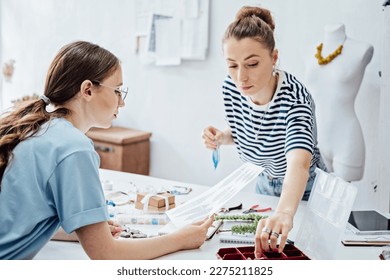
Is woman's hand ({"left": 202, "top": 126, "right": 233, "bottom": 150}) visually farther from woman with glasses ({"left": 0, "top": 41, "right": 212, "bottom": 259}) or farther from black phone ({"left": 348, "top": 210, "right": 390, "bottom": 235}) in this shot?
woman with glasses ({"left": 0, "top": 41, "right": 212, "bottom": 259})

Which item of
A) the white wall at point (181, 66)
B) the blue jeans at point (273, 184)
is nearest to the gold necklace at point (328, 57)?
the white wall at point (181, 66)

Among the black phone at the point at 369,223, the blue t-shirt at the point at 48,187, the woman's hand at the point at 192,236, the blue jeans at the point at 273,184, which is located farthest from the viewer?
the blue jeans at the point at 273,184

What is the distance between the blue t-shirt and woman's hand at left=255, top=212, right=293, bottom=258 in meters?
0.34

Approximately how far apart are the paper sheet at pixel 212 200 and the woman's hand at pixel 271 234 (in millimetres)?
256

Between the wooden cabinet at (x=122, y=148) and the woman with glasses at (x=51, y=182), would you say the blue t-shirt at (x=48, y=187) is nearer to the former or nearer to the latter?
the woman with glasses at (x=51, y=182)

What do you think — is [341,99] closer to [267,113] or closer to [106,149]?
[267,113]

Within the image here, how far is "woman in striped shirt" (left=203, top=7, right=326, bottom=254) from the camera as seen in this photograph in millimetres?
1281

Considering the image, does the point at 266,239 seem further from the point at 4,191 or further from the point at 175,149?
the point at 175,149

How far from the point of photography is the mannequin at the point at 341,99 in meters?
2.21

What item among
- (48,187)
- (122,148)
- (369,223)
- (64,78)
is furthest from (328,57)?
(48,187)

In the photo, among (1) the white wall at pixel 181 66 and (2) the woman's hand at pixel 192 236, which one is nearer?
(2) the woman's hand at pixel 192 236

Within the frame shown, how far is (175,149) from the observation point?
325cm
